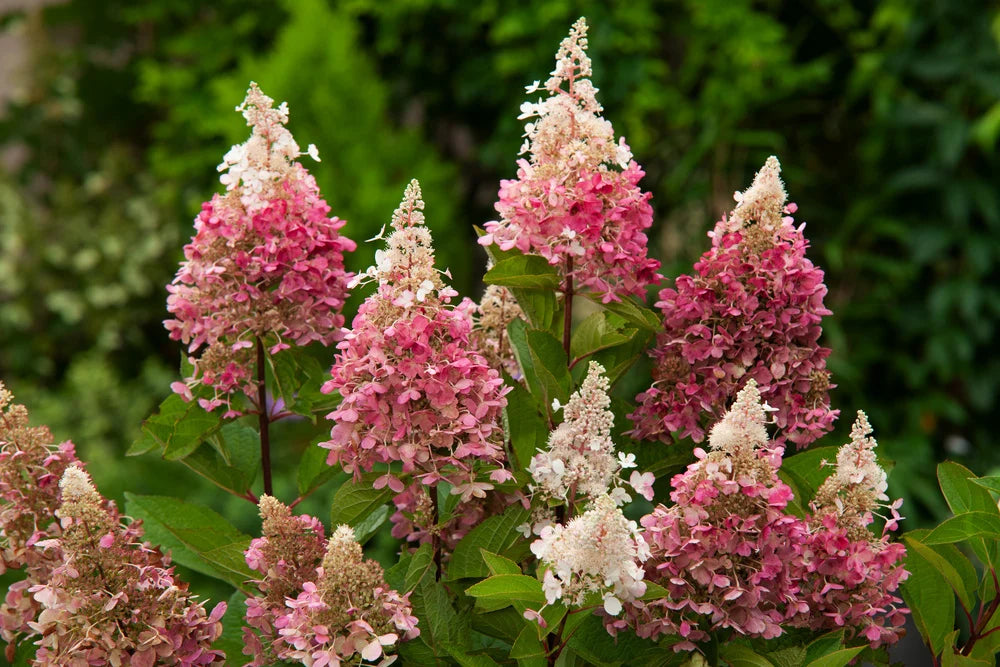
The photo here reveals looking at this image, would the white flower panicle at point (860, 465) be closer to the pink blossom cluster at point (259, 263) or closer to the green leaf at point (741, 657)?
the green leaf at point (741, 657)

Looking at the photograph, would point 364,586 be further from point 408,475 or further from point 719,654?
point 719,654

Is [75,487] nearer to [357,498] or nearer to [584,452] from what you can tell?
[357,498]

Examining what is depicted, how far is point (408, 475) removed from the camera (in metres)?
0.76

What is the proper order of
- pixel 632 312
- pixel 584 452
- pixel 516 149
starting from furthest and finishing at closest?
pixel 516 149 → pixel 632 312 → pixel 584 452

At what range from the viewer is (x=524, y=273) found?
0.81 m

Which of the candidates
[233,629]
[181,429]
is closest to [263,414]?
[181,429]

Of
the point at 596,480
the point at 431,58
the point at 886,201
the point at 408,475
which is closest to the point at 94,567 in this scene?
the point at 408,475

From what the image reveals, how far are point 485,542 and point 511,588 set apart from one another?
112mm

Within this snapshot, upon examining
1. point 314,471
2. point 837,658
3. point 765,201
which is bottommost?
point 837,658

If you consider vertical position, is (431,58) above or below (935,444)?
above

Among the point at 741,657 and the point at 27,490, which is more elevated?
the point at 27,490

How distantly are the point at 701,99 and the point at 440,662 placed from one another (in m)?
3.16

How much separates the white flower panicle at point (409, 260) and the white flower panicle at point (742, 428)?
8.0 inches

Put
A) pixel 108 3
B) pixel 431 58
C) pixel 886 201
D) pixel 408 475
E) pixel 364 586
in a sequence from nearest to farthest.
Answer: pixel 364 586 < pixel 408 475 < pixel 886 201 < pixel 431 58 < pixel 108 3
